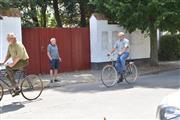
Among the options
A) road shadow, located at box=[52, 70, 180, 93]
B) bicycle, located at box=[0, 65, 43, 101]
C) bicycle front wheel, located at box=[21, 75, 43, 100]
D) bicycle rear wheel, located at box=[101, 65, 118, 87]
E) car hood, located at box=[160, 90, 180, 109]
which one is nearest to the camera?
car hood, located at box=[160, 90, 180, 109]

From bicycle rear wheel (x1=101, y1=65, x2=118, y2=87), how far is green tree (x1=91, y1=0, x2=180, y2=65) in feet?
17.8

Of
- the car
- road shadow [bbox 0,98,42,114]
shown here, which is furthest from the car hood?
road shadow [bbox 0,98,42,114]

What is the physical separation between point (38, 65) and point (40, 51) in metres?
0.59

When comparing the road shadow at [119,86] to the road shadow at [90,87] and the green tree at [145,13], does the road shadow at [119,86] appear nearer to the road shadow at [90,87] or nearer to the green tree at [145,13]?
the road shadow at [90,87]

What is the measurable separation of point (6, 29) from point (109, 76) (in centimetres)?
478

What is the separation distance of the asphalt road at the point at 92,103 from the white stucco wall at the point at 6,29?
3.49 meters

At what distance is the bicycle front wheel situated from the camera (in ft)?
36.6

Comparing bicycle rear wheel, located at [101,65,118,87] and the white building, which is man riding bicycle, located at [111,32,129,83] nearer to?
bicycle rear wheel, located at [101,65,118,87]

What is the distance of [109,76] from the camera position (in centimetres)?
1419

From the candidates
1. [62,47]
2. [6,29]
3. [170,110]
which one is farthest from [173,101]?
[62,47]

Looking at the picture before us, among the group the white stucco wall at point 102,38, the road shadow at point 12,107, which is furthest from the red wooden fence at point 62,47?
the road shadow at point 12,107

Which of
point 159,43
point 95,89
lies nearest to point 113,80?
point 95,89

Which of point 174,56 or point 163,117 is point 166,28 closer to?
point 174,56

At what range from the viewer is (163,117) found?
398 cm
